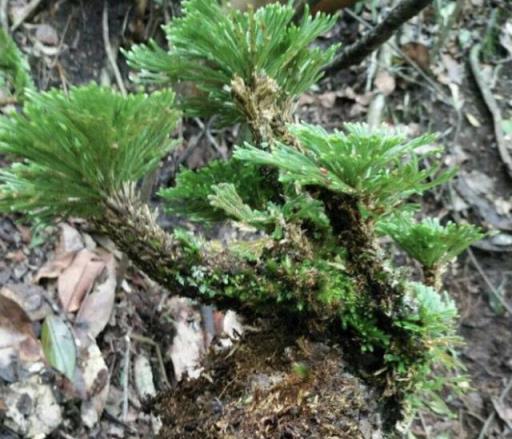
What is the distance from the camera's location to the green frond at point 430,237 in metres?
1.03

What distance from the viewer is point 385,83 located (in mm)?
3029

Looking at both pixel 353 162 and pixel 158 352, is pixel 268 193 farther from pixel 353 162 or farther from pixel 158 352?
pixel 158 352

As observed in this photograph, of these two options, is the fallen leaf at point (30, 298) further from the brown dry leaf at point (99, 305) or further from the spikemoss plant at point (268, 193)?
the spikemoss plant at point (268, 193)

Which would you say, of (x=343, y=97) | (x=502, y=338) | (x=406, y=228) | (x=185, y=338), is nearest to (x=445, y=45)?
(x=343, y=97)

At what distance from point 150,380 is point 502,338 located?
144cm

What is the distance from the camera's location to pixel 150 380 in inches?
76.6

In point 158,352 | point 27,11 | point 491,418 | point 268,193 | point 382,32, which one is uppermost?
point 268,193

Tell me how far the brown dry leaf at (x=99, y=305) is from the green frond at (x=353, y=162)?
3.87 ft

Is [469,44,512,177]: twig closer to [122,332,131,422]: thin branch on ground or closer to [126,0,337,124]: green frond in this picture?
[122,332,131,422]: thin branch on ground

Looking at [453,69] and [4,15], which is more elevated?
[4,15]

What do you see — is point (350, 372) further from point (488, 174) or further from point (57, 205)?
point (488, 174)

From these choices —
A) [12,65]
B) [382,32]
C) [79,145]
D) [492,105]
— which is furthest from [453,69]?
[79,145]

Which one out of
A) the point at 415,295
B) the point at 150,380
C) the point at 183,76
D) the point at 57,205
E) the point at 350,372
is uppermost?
the point at 183,76

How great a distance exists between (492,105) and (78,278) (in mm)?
2110
